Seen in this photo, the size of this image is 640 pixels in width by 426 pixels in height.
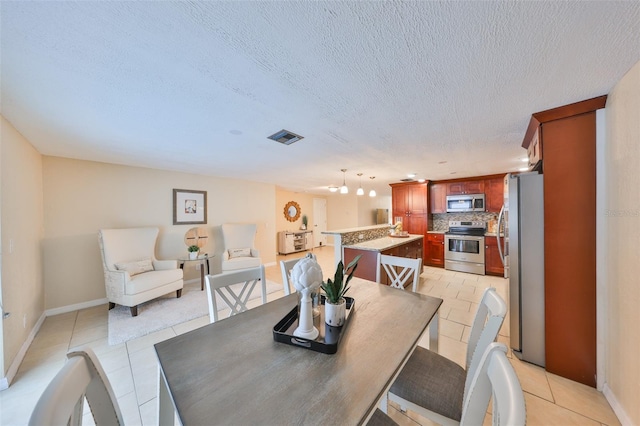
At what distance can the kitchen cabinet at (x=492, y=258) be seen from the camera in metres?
4.74

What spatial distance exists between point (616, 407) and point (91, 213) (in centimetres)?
599

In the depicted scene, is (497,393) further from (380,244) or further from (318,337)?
(380,244)

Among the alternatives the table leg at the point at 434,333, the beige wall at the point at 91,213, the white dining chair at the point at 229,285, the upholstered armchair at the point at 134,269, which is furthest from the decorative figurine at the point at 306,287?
the beige wall at the point at 91,213

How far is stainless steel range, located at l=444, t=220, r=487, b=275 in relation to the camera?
193 inches

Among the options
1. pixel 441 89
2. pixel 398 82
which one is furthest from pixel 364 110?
pixel 441 89

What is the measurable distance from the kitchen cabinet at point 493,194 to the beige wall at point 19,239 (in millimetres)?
7208

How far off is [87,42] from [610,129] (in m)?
3.29

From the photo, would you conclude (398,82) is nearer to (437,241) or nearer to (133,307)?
(133,307)

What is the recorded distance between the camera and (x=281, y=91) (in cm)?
160

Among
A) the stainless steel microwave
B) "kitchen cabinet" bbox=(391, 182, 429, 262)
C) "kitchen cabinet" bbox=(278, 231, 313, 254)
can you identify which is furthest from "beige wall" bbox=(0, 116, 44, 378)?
the stainless steel microwave

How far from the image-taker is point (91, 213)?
351 centimetres

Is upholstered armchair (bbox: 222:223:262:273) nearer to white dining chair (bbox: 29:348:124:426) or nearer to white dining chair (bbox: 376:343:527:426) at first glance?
white dining chair (bbox: 29:348:124:426)

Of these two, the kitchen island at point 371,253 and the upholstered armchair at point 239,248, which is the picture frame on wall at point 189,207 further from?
the kitchen island at point 371,253

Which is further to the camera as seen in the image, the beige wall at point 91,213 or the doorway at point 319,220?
the doorway at point 319,220
